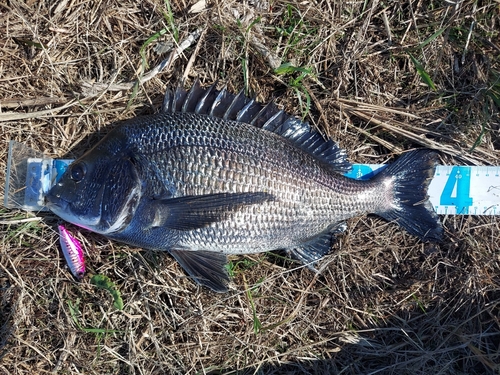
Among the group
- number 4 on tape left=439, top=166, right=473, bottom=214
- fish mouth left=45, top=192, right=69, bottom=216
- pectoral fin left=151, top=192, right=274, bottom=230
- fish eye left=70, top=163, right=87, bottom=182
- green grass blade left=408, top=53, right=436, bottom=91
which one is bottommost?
number 4 on tape left=439, top=166, right=473, bottom=214

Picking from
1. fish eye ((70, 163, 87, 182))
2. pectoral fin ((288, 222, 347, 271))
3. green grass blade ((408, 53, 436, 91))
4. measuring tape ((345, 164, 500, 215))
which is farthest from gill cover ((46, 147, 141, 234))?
green grass blade ((408, 53, 436, 91))

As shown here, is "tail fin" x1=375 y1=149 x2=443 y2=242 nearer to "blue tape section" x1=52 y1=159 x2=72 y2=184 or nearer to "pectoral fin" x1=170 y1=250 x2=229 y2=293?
"pectoral fin" x1=170 y1=250 x2=229 y2=293

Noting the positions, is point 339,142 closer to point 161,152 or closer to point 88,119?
point 161,152

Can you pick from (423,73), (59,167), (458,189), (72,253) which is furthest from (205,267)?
(423,73)

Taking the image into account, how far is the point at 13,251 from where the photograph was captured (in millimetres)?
3475

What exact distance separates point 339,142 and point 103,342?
2.59 metres

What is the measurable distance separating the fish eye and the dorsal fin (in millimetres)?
744

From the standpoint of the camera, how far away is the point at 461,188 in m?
3.61

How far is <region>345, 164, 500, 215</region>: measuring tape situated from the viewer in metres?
3.58

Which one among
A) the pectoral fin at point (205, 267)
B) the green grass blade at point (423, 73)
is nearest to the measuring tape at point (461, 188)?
the green grass blade at point (423, 73)

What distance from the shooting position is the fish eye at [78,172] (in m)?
3.10

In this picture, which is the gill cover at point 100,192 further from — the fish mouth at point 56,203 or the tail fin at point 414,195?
the tail fin at point 414,195

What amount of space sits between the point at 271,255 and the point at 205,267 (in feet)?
2.13

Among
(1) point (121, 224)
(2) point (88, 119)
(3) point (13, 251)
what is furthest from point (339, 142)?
(3) point (13, 251)
